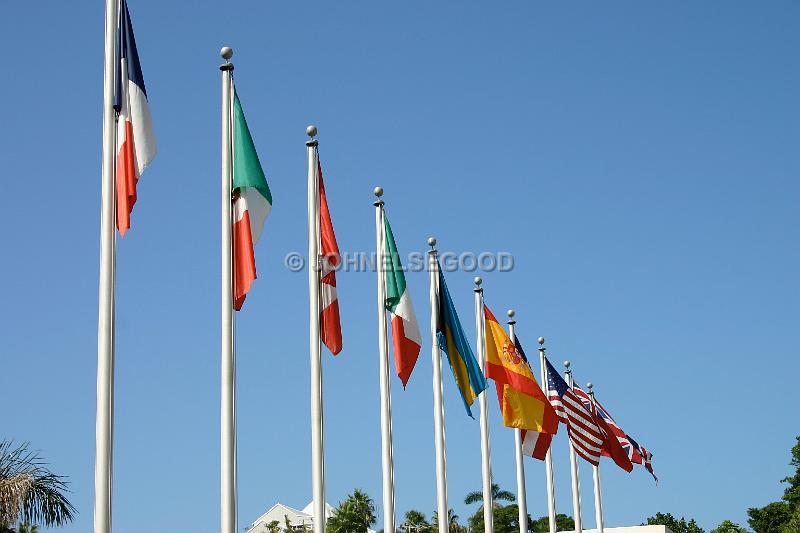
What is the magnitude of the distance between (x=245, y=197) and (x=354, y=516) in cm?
5802

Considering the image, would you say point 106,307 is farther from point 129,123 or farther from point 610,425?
point 610,425

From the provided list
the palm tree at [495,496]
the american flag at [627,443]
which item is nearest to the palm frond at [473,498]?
the palm tree at [495,496]

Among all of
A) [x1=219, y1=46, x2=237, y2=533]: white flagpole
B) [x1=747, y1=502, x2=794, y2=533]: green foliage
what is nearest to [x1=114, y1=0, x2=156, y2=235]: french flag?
[x1=219, y1=46, x2=237, y2=533]: white flagpole

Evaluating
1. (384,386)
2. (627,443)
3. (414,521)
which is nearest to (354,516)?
(414,521)

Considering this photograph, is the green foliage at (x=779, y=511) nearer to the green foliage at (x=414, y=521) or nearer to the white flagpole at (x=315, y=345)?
the green foliage at (x=414, y=521)

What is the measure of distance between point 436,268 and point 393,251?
2.00 meters

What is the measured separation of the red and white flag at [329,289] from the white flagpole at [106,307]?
574 centimetres

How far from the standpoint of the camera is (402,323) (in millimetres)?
24469

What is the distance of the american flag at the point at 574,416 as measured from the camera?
32719 mm

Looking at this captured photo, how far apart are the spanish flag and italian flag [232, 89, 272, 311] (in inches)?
401

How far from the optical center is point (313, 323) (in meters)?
21.9

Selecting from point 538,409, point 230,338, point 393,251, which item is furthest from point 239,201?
point 538,409

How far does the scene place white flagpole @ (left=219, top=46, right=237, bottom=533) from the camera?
17.9 meters

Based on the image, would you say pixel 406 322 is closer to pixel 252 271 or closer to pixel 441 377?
pixel 441 377
